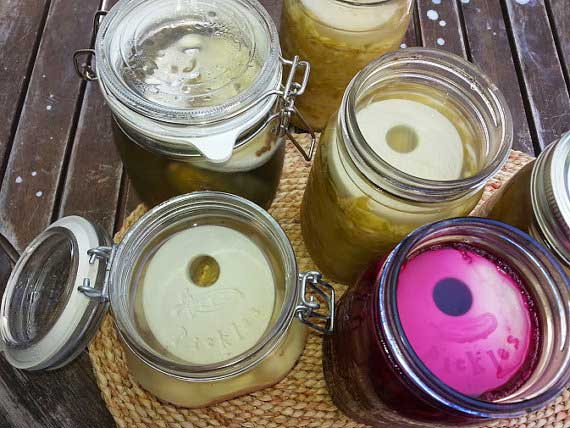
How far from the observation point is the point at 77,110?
0.73 metres

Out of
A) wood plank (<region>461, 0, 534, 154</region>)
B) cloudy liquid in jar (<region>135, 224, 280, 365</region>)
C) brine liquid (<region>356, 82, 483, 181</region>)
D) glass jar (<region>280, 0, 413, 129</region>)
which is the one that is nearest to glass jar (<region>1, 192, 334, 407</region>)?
cloudy liquid in jar (<region>135, 224, 280, 365</region>)

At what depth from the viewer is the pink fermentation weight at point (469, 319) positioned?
357 mm

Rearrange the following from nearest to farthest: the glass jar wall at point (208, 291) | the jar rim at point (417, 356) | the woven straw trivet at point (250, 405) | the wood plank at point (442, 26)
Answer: the jar rim at point (417, 356), the glass jar wall at point (208, 291), the woven straw trivet at point (250, 405), the wood plank at point (442, 26)

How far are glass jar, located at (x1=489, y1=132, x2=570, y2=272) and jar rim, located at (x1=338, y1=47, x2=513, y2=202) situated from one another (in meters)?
0.04

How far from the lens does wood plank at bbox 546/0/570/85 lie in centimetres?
79

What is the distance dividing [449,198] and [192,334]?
222 mm

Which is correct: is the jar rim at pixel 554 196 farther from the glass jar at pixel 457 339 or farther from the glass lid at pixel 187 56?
the glass lid at pixel 187 56

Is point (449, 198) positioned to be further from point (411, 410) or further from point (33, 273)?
point (33, 273)

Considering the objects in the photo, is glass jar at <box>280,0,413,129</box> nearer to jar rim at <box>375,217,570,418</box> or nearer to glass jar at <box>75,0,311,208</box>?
glass jar at <box>75,0,311,208</box>

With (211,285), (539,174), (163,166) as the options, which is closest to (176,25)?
(163,166)

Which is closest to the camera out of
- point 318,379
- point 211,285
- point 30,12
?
point 211,285

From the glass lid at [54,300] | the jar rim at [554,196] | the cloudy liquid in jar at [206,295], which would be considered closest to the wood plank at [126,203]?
the glass lid at [54,300]

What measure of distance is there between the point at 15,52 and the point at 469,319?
704 mm

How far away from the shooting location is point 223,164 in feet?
1.57
